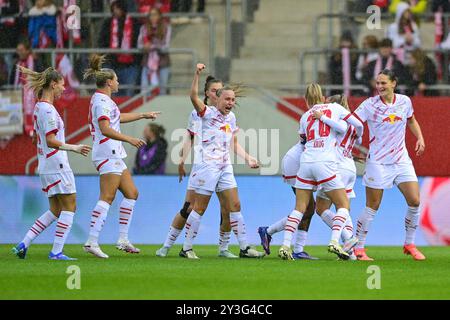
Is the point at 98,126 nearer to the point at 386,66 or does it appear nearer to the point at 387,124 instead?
the point at 387,124

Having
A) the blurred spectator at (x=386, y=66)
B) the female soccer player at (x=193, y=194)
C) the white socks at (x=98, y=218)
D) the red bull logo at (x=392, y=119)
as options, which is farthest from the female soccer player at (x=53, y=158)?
the blurred spectator at (x=386, y=66)

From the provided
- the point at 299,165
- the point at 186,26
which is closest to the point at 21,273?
the point at 299,165

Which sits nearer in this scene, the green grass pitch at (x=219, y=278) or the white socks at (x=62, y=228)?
the green grass pitch at (x=219, y=278)

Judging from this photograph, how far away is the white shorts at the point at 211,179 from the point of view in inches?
563

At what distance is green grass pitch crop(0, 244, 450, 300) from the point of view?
1045 cm

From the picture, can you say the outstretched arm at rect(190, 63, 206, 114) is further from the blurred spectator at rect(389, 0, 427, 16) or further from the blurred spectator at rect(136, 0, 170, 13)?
the blurred spectator at rect(389, 0, 427, 16)

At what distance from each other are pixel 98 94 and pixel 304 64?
821 cm

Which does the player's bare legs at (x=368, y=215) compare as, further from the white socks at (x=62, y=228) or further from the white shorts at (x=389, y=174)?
the white socks at (x=62, y=228)

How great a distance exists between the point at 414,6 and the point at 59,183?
10113mm

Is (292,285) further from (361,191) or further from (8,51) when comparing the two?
(8,51)

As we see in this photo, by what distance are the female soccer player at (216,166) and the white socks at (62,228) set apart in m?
1.47

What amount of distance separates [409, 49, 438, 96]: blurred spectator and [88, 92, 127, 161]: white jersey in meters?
7.40

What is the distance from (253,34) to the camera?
23.0m

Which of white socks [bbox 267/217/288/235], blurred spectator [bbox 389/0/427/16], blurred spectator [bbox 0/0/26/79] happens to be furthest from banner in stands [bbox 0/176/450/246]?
blurred spectator [bbox 389/0/427/16]
